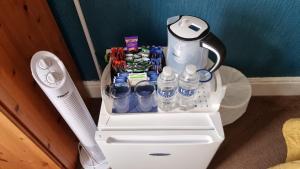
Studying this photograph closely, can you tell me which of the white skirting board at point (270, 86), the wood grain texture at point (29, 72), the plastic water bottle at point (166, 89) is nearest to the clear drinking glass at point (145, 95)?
the plastic water bottle at point (166, 89)

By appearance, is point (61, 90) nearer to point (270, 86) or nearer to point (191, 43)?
point (191, 43)

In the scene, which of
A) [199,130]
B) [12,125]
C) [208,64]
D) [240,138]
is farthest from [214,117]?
[12,125]

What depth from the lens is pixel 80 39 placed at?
1.28 m

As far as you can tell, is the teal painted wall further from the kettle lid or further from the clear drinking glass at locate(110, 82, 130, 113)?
the clear drinking glass at locate(110, 82, 130, 113)

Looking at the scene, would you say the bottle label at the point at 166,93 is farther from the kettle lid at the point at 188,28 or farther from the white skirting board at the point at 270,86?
the white skirting board at the point at 270,86

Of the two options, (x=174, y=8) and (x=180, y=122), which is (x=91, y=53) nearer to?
(x=174, y=8)

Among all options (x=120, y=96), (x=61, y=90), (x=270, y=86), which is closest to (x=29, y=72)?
(x=61, y=90)

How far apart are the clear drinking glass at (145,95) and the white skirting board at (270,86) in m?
0.60

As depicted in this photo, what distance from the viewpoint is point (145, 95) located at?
0.96 meters

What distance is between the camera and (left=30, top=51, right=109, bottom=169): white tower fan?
2.62 ft

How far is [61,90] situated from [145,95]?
0.30 meters

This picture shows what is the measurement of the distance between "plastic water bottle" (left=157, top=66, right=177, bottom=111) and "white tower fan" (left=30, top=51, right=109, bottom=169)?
30cm

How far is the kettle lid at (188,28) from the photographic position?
0.88 m

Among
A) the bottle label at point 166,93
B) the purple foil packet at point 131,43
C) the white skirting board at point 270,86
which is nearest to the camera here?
the bottle label at point 166,93
